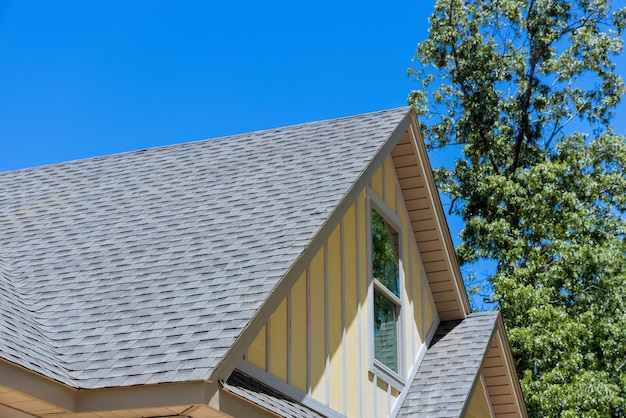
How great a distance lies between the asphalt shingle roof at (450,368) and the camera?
988 centimetres

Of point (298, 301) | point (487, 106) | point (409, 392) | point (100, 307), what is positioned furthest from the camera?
point (487, 106)

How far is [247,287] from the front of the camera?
283 inches

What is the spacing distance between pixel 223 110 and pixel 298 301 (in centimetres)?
6576

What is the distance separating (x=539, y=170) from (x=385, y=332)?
1583cm

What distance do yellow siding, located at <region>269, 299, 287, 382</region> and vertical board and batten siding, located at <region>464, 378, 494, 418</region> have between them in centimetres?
377

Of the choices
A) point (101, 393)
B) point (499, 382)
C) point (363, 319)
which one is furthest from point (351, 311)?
point (101, 393)

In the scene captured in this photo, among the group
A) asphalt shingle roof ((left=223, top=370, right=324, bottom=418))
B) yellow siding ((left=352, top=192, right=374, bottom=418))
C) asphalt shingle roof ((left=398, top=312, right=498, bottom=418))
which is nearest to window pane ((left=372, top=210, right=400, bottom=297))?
yellow siding ((left=352, top=192, right=374, bottom=418))

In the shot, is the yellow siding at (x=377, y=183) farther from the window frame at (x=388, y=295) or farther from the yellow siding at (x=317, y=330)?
the yellow siding at (x=317, y=330)

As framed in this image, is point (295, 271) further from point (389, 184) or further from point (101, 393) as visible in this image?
point (389, 184)

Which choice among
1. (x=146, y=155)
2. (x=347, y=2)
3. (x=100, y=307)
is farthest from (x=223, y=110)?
(x=100, y=307)

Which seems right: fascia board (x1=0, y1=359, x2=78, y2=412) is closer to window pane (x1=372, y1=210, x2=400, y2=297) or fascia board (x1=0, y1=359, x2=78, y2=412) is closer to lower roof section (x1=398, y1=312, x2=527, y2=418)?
lower roof section (x1=398, y1=312, x2=527, y2=418)

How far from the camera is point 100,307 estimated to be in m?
7.53

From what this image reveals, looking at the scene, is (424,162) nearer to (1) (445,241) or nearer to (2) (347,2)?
(1) (445,241)

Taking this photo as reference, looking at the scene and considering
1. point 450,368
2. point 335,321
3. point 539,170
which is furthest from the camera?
point 539,170
